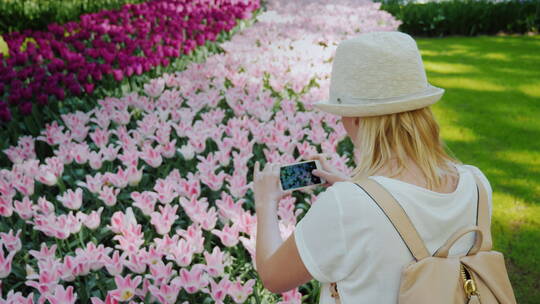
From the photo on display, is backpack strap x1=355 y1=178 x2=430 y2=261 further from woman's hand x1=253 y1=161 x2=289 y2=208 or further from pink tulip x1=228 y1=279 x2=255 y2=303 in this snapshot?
pink tulip x1=228 y1=279 x2=255 y2=303

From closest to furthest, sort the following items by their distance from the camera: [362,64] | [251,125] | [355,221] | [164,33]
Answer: [355,221]
[362,64]
[251,125]
[164,33]

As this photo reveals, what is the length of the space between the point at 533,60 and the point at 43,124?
7.25m

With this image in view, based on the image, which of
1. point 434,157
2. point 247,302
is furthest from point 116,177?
point 434,157

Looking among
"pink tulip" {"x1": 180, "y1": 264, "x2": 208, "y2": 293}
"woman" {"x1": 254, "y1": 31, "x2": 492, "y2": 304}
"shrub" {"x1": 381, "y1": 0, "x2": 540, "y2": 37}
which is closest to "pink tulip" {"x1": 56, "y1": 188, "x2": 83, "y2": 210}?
"pink tulip" {"x1": 180, "y1": 264, "x2": 208, "y2": 293}

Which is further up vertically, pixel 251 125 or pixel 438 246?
pixel 438 246

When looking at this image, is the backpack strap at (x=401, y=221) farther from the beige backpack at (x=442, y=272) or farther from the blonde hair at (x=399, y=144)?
the blonde hair at (x=399, y=144)

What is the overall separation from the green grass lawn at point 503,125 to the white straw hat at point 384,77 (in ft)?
6.86

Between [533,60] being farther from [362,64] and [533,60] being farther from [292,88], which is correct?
[362,64]

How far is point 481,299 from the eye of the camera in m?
1.34

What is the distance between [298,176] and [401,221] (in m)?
0.67

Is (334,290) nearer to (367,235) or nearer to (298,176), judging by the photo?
(367,235)

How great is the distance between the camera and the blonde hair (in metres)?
1.42

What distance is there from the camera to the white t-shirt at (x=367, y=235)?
1.30 metres

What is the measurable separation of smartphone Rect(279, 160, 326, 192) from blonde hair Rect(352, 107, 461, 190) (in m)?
0.45
